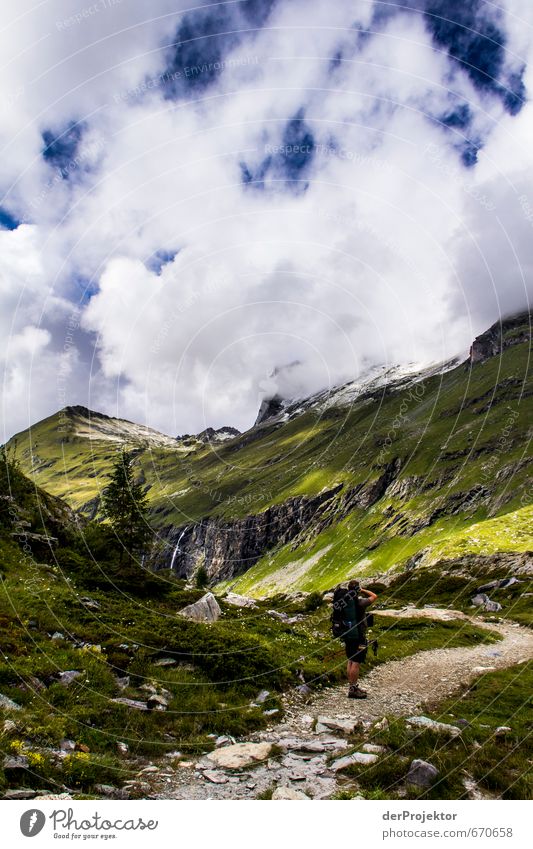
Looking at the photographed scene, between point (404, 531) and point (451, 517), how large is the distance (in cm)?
2013

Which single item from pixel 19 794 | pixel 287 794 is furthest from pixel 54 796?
pixel 287 794

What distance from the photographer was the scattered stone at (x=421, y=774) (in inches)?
300

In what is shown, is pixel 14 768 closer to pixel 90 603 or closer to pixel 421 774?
pixel 421 774

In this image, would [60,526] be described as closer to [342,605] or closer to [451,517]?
[342,605]

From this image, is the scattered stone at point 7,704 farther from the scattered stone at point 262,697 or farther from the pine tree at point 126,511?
the pine tree at point 126,511

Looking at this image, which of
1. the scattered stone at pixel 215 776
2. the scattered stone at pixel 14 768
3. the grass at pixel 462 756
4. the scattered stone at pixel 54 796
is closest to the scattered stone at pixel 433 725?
the grass at pixel 462 756

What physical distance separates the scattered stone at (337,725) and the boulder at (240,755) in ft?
6.18

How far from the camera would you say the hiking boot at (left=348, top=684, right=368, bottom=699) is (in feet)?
45.3

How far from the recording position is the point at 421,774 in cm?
770

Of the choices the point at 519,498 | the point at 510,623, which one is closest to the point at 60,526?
the point at 510,623

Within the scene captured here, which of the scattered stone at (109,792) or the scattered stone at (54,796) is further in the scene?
the scattered stone at (109,792)

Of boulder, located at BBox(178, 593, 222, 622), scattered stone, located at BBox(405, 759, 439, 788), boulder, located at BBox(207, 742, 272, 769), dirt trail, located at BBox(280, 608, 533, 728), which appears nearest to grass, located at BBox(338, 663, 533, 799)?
scattered stone, located at BBox(405, 759, 439, 788)

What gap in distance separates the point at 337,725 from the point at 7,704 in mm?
7970

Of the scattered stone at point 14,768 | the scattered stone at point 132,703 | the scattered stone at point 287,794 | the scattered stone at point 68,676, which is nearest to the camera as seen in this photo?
the scattered stone at point 14,768
